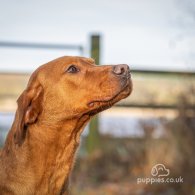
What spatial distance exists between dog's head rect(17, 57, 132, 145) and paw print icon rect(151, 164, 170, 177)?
11.6ft

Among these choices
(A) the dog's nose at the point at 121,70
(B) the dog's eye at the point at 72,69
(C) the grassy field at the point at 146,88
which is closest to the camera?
(A) the dog's nose at the point at 121,70

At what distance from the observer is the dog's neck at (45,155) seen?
19.3 ft

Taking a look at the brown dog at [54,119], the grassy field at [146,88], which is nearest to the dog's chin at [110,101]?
the brown dog at [54,119]

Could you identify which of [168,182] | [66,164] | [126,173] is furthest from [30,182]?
[126,173]

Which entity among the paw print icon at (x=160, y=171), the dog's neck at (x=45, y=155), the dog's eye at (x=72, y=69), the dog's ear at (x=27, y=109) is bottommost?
the paw print icon at (x=160, y=171)

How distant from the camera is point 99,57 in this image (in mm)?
12016

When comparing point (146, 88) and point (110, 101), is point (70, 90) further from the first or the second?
point (146, 88)

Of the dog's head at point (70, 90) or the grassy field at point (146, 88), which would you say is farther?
the grassy field at point (146, 88)

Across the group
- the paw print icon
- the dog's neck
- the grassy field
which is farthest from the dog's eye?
the grassy field

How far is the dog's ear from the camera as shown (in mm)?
5926

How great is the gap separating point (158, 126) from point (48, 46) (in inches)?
101

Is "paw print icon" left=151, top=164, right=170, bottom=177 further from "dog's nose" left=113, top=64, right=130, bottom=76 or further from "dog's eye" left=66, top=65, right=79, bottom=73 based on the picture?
"dog's nose" left=113, top=64, right=130, bottom=76

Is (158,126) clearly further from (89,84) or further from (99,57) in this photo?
(89,84)

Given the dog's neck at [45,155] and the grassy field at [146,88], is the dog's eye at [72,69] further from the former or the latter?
the grassy field at [146,88]
